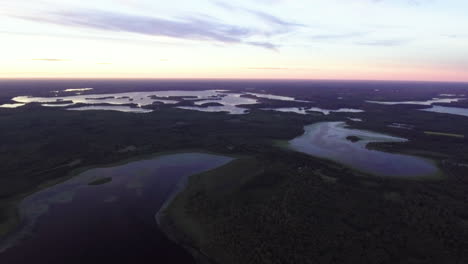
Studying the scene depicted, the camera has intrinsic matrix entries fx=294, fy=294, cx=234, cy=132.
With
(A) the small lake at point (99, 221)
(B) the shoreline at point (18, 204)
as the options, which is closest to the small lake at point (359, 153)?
(A) the small lake at point (99, 221)

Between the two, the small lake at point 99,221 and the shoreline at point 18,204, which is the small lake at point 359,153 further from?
the shoreline at point 18,204

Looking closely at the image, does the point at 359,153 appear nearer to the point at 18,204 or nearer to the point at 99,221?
the point at 99,221

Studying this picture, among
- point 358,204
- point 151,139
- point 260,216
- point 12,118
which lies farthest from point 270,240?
point 12,118

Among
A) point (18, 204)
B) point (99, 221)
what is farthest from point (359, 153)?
point (18, 204)

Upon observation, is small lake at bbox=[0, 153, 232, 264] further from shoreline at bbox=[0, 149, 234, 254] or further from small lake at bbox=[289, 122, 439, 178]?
small lake at bbox=[289, 122, 439, 178]

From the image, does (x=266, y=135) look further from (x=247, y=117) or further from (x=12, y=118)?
(x=12, y=118)

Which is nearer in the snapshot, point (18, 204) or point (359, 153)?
point (18, 204)

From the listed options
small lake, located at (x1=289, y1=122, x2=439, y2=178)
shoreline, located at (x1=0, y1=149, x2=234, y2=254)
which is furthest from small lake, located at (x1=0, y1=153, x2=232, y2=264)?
small lake, located at (x1=289, y1=122, x2=439, y2=178)
